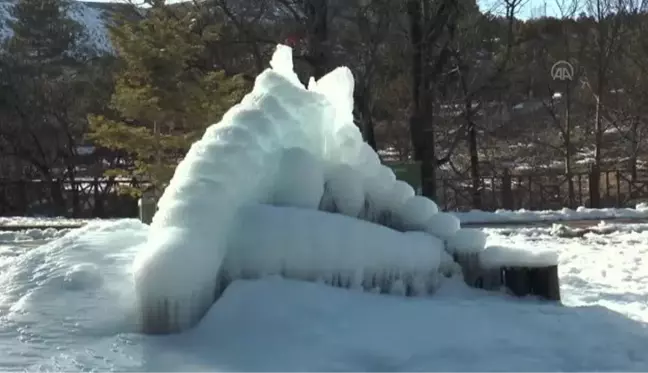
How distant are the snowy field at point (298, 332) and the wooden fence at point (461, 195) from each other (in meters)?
18.2

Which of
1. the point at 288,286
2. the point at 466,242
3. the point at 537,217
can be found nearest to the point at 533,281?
the point at 466,242

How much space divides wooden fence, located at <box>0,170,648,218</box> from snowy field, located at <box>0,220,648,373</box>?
1820cm

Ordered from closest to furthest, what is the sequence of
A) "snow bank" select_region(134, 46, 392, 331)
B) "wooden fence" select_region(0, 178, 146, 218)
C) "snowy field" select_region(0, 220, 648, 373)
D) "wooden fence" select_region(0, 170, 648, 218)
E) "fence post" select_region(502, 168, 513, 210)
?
1. "snowy field" select_region(0, 220, 648, 373)
2. "snow bank" select_region(134, 46, 392, 331)
3. "fence post" select_region(502, 168, 513, 210)
4. "wooden fence" select_region(0, 170, 648, 218)
5. "wooden fence" select_region(0, 178, 146, 218)

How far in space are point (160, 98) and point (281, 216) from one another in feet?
48.5

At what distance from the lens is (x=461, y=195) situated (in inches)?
1033

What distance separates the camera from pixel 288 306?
5867mm

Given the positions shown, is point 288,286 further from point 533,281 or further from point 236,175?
point 533,281

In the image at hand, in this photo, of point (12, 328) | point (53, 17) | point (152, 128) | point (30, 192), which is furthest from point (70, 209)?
point (12, 328)

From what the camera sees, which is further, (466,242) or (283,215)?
(466,242)

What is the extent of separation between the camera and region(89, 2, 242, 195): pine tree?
20719 mm

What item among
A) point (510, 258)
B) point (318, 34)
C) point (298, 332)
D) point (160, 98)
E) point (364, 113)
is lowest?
point (298, 332)

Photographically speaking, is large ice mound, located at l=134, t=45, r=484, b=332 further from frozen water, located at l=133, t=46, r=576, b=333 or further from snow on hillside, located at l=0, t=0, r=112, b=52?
snow on hillside, located at l=0, t=0, r=112, b=52

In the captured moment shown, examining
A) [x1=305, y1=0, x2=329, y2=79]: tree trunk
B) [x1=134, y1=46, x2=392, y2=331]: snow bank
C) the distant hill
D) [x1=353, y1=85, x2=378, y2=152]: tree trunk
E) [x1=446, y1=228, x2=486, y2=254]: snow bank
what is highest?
the distant hill

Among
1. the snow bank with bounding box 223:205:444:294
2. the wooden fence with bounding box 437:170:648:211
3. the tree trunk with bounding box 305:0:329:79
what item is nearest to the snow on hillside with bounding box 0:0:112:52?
the tree trunk with bounding box 305:0:329:79
